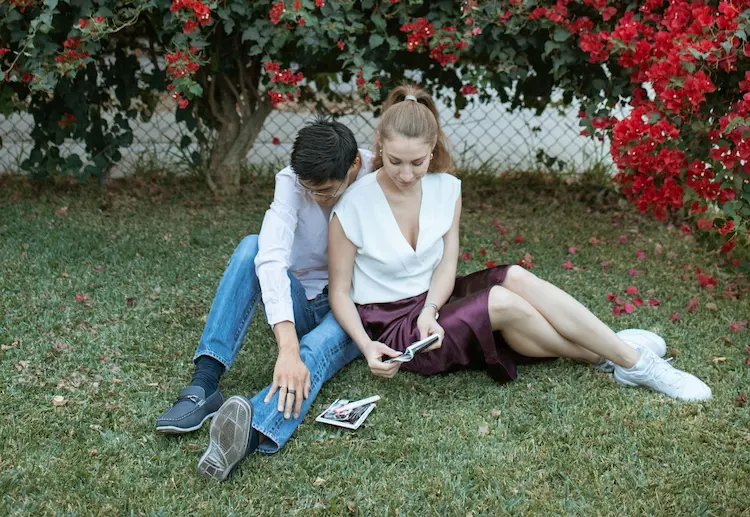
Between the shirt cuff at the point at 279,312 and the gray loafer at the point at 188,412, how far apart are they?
0.31 meters

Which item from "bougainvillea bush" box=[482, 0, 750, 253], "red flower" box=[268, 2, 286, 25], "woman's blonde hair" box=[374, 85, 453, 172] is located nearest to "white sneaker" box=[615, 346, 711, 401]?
"bougainvillea bush" box=[482, 0, 750, 253]

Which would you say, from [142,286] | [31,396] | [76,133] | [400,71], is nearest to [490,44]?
[400,71]

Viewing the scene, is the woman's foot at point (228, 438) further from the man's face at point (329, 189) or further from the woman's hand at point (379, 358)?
the man's face at point (329, 189)

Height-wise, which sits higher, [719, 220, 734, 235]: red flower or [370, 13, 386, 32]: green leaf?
[370, 13, 386, 32]: green leaf

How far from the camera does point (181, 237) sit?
414 centimetres

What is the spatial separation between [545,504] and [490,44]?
103 inches

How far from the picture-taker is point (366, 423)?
8.18ft

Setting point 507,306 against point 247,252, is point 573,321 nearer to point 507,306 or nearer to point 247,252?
point 507,306

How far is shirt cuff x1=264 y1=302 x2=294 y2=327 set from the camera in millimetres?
2414

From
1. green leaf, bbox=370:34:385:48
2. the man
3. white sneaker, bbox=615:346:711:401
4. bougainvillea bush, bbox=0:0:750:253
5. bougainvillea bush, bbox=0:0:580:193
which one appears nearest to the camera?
the man

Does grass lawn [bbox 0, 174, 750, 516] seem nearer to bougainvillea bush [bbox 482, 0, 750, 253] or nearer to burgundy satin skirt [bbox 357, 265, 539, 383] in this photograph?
burgundy satin skirt [bbox 357, 265, 539, 383]

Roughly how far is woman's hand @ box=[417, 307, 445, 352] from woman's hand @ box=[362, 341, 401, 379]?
119 mm

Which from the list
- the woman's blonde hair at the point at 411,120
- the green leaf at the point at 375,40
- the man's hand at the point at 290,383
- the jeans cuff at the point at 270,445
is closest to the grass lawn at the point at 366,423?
the jeans cuff at the point at 270,445

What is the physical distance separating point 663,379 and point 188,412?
59.1 inches
